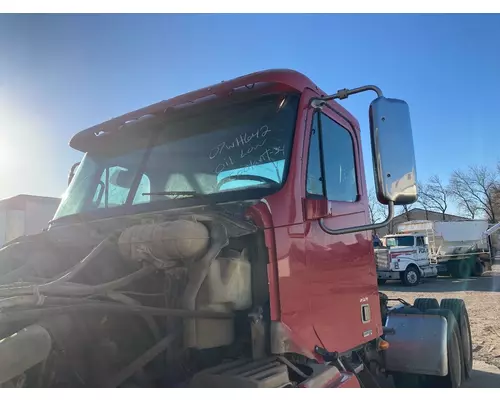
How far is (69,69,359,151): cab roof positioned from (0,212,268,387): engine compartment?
82 centimetres

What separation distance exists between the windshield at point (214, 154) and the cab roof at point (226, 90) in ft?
0.28

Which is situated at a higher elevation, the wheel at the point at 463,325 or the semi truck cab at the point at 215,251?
the semi truck cab at the point at 215,251

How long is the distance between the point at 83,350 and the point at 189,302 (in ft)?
1.73

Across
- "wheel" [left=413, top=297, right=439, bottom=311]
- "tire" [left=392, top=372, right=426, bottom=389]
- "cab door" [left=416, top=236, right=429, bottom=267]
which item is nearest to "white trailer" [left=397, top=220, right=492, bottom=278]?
"cab door" [left=416, top=236, right=429, bottom=267]

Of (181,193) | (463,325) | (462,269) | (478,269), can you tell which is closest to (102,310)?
(181,193)

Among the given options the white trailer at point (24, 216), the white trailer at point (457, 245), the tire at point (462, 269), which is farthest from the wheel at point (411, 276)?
the white trailer at point (24, 216)

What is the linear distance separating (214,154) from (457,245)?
24.4 meters

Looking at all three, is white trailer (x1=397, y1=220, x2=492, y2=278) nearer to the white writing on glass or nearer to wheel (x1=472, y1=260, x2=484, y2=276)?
wheel (x1=472, y1=260, x2=484, y2=276)

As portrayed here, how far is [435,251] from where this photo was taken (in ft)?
77.8

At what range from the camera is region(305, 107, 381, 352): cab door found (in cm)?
259

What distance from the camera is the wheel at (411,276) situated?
19984mm

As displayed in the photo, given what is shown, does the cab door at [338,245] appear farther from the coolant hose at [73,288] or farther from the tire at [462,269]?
the tire at [462,269]

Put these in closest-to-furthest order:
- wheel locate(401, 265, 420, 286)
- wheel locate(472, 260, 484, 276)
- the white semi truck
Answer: wheel locate(401, 265, 420, 286) → the white semi truck → wheel locate(472, 260, 484, 276)

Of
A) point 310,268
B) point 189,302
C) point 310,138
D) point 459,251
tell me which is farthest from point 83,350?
point 459,251
